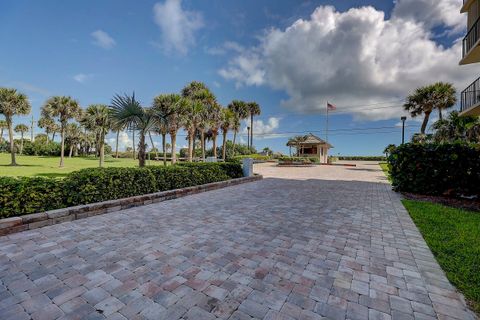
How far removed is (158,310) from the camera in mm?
2188

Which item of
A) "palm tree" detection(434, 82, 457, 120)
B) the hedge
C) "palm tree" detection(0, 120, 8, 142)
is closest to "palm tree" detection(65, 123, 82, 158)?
"palm tree" detection(0, 120, 8, 142)

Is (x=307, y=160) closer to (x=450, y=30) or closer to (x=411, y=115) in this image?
(x=411, y=115)

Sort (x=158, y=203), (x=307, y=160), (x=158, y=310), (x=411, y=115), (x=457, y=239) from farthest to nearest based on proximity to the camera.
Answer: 1. (x=307, y=160)
2. (x=411, y=115)
3. (x=158, y=203)
4. (x=457, y=239)
5. (x=158, y=310)

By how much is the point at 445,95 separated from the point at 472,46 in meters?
16.2

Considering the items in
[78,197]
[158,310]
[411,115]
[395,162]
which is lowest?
[158,310]

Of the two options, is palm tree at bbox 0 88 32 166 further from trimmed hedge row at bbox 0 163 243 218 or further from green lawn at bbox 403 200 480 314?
green lawn at bbox 403 200 480 314

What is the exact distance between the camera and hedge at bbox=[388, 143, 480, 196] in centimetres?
816

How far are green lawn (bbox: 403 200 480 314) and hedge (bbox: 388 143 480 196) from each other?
2.27 m

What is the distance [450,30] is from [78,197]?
19076 millimetres

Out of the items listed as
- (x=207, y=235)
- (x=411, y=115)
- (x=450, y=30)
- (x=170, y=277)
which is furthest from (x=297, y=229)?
(x=411, y=115)

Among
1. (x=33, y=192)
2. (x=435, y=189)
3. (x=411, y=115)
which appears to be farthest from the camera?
(x=411, y=115)

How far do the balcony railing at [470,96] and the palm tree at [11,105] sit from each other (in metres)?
34.7

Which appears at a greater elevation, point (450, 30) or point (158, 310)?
point (450, 30)

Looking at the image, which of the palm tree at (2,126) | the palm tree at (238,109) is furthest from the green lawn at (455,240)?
the palm tree at (2,126)
